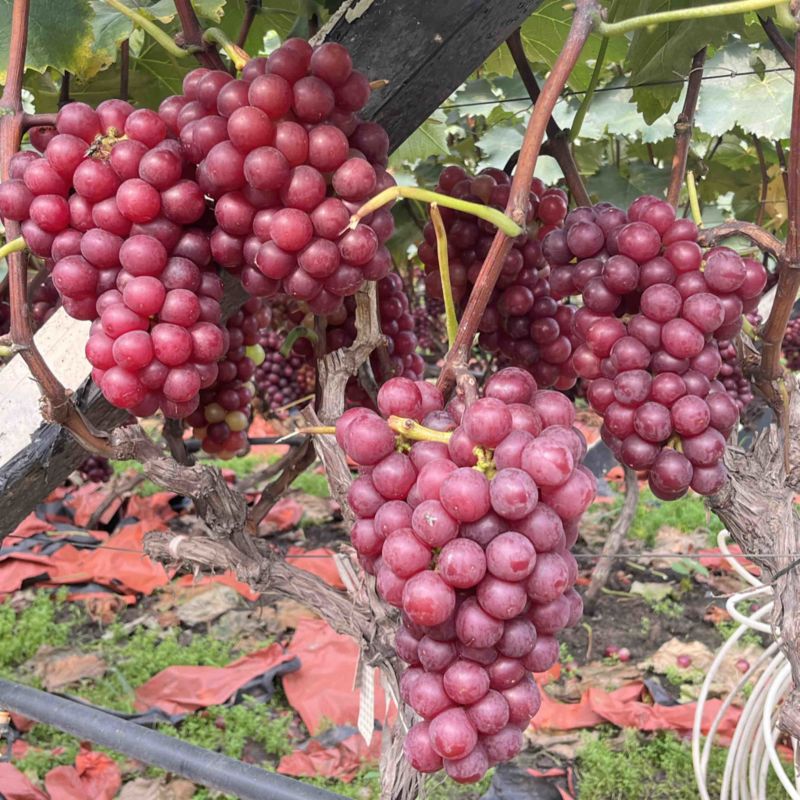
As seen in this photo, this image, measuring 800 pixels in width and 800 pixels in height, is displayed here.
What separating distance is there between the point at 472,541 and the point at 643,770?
6.39 ft

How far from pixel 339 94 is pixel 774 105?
1.68 metres

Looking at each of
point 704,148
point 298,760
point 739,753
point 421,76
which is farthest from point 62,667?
point 704,148

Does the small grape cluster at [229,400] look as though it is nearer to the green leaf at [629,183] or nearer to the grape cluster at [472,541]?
the grape cluster at [472,541]

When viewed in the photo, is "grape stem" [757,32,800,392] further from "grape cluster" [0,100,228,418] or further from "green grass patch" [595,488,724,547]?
"green grass patch" [595,488,724,547]

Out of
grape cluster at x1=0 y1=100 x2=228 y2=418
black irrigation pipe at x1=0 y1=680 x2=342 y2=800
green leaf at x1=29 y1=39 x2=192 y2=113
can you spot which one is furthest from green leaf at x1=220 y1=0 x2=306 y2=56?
black irrigation pipe at x1=0 y1=680 x2=342 y2=800

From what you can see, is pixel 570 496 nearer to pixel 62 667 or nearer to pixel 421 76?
pixel 421 76

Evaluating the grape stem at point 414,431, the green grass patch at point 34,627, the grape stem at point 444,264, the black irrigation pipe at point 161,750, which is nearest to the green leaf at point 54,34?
the grape stem at point 444,264

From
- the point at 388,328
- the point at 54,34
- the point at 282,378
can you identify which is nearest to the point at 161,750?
the point at 388,328

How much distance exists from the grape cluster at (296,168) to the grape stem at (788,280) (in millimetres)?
353

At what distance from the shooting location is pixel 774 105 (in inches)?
74.7

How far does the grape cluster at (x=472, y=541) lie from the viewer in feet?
1.58

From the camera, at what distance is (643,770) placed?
212cm

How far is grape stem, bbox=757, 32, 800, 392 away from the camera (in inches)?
26.5

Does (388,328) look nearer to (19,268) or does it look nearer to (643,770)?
(19,268)
